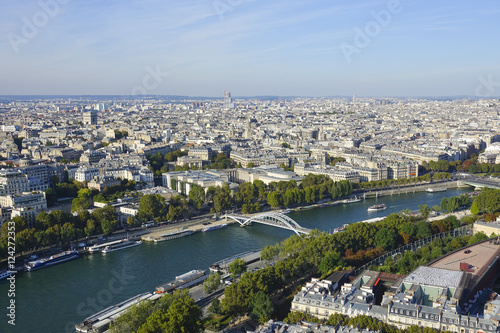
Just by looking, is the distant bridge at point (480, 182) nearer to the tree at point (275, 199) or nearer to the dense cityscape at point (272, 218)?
the dense cityscape at point (272, 218)

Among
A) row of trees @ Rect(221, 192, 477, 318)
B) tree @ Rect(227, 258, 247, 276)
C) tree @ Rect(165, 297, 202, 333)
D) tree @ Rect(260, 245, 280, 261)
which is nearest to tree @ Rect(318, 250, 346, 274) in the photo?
row of trees @ Rect(221, 192, 477, 318)

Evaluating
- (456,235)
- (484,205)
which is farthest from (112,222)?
(484,205)

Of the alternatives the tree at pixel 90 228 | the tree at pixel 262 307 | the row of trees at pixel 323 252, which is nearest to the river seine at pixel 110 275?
the tree at pixel 90 228

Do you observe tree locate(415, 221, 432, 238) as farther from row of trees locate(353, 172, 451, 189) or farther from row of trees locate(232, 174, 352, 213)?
row of trees locate(353, 172, 451, 189)

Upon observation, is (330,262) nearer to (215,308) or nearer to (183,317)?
(215,308)

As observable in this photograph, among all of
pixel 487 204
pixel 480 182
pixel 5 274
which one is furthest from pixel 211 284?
pixel 480 182
